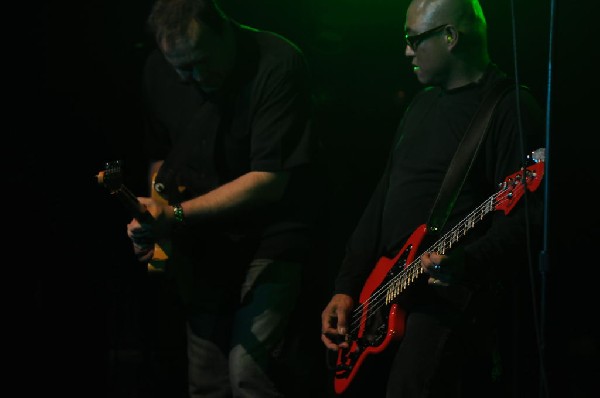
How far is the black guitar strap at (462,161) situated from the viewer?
2.79 m

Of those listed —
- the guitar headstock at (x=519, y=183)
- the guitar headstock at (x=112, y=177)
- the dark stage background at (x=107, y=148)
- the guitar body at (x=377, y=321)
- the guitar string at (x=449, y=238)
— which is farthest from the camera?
the dark stage background at (x=107, y=148)

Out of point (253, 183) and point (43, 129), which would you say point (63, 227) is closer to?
point (43, 129)

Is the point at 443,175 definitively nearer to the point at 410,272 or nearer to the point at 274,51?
the point at 410,272

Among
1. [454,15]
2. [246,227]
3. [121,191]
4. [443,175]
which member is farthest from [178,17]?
[443,175]

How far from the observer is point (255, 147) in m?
3.11

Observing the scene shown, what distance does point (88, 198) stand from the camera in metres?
4.12

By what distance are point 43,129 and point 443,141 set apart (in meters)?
2.01

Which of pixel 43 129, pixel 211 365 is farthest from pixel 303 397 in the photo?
pixel 43 129

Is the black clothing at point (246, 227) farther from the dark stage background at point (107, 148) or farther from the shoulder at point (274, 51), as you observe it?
the dark stage background at point (107, 148)

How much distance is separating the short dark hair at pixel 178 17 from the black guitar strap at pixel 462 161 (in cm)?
100

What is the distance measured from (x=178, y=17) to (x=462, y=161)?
1.13 metres

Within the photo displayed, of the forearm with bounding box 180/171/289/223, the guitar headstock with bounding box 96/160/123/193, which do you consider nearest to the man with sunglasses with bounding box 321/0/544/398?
the forearm with bounding box 180/171/289/223

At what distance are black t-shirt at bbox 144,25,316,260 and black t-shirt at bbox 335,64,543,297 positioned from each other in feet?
0.80

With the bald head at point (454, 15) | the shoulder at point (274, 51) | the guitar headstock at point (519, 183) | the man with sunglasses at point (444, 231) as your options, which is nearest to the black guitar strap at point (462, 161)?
the man with sunglasses at point (444, 231)
